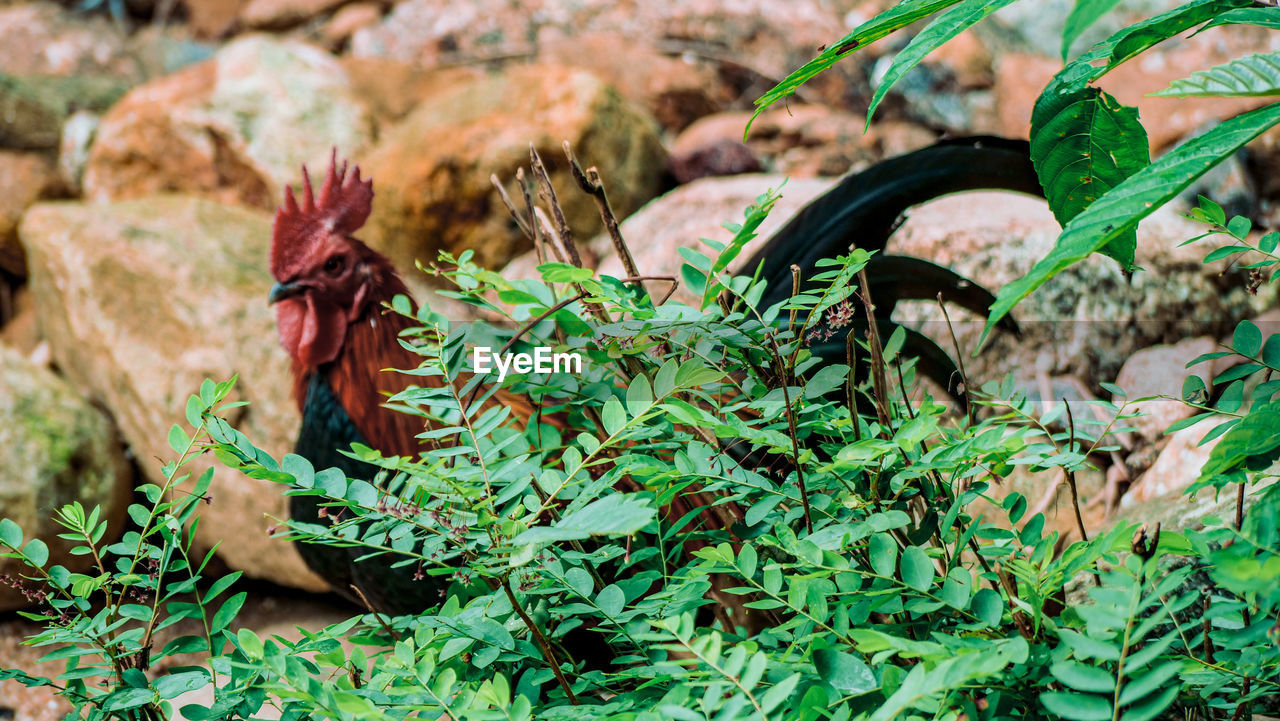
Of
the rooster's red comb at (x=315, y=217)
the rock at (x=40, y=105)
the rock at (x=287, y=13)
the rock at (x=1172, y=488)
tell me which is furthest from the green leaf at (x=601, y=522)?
the rock at (x=287, y=13)

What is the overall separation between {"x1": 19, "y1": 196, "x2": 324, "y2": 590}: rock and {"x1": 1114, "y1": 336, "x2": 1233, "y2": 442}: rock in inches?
92.5

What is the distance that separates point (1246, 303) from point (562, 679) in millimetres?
2587

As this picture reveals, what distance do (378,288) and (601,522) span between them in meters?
1.32

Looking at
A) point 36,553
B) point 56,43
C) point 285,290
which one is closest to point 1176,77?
point 285,290

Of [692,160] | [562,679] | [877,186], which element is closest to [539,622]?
[562,679]

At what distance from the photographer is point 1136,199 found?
0.44 metres

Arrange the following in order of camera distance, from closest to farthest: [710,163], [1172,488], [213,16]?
[1172,488] < [710,163] < [213,16]

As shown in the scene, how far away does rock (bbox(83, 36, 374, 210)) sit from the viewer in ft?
13.1

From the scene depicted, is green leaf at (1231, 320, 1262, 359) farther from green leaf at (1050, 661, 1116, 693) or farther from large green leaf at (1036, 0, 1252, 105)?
green leaf at (1050, 661, 1116, 693)

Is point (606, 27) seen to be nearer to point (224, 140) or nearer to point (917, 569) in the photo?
point (224, 140)

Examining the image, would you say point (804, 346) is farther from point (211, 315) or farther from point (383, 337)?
point (211, 315)

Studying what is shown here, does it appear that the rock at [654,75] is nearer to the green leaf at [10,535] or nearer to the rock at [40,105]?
the rock at [40,105]

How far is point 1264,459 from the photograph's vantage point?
57 centimetres

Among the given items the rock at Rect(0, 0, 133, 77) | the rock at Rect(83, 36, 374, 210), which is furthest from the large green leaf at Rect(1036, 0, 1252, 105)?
the rock at Rect(0, 0, 133, 77)
